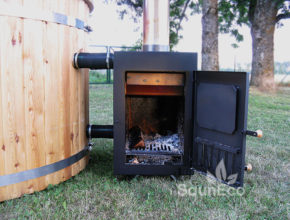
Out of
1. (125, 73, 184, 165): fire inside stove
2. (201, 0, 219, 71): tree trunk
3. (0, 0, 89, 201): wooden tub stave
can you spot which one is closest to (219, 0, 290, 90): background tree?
(201, 0, 219, 71): tree trunk

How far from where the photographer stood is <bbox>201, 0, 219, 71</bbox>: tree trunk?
282 inches

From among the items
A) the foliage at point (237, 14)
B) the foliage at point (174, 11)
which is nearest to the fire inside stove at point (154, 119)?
the foliage at point (174, 11)

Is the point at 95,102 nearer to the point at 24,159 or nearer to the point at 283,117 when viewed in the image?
the point at 283,117

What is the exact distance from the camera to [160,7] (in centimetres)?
230

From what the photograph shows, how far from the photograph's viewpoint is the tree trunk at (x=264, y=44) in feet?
25.3

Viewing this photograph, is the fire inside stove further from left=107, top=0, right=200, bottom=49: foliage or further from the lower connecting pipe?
left=107, top=0, right=200, bottom=49: foliage

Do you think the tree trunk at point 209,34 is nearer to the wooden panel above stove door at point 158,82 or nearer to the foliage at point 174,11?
the foliage at point 174,11

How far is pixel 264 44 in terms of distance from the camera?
7.89 metres

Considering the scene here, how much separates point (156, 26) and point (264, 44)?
646cm

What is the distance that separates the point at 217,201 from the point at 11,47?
1.54 metres

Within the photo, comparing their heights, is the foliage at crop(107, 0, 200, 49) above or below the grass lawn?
above

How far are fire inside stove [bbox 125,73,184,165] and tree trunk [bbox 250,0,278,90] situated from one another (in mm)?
6127

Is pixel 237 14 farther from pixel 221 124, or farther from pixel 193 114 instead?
pixel 221 124

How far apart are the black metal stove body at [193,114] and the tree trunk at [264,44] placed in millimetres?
6431
